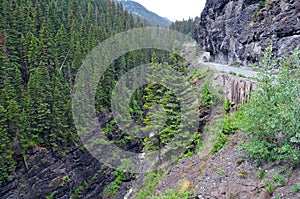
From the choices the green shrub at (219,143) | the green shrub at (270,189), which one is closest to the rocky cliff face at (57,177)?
the green shrub at (219,143)

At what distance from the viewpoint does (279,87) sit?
7.31 meters

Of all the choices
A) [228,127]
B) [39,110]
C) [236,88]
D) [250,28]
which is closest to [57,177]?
[39,110]

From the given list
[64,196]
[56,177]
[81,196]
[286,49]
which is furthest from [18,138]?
[286,49]

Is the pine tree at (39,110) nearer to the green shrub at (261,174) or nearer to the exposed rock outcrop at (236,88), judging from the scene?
the exposed rock outcrop at (236,88)

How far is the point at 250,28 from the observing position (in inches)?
878

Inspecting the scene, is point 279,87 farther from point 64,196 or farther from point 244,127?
point 64,196

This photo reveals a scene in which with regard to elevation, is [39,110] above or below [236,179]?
below

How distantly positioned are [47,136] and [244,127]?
2018cm

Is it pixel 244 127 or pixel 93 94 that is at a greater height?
pixel 244 127

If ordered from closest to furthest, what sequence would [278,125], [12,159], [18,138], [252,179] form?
[278,125]
[252,179]
[12,159]
[18,138]

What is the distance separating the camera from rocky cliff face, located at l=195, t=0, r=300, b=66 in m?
16.5

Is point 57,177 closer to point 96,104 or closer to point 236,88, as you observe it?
point 96,104

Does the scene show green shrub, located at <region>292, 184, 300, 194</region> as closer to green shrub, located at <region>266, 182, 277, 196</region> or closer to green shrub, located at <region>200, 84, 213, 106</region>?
green shrub, located at <region>266, 182, 277, 196</region>

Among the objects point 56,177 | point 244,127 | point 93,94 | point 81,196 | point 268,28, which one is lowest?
point 81,196
